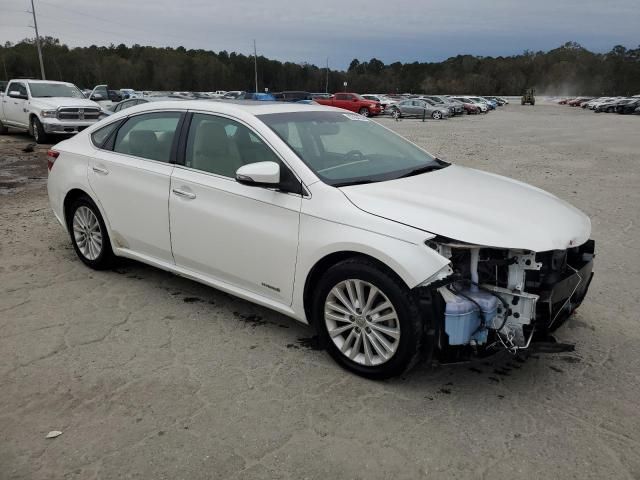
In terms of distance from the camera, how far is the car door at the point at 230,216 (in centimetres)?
355

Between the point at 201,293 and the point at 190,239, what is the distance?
0.80 meters

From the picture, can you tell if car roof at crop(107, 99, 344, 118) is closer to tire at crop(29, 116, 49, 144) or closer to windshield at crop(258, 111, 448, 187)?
windshield at crop(258, 111, 448, 187)

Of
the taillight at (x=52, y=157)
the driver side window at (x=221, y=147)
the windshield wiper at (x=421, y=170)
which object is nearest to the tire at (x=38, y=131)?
the taillight at (x=52, y=157)

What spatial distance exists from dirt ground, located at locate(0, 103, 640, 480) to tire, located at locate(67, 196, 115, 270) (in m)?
0.29

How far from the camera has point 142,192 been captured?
4371 mm

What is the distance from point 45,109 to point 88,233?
38.7 feet

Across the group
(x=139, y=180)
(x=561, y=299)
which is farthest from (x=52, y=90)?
(x=561, y=299)

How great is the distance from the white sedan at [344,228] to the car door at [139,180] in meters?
0.01

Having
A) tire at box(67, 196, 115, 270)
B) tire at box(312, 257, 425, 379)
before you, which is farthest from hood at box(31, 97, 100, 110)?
tire at box(312, 257, 425, 379)

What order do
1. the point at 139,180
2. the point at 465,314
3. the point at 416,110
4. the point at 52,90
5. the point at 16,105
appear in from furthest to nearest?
the point at 416,110 → the point at 52,90 → the point at 16,105 → the point at 139,180 → the point at 465,314

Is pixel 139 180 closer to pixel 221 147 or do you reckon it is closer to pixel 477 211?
pixel 221 147

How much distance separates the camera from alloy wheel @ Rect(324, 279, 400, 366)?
3.16 metres

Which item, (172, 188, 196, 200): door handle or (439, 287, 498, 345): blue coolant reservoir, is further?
(172, 188, 196, 200): door handle

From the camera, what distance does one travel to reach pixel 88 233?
201 inches
